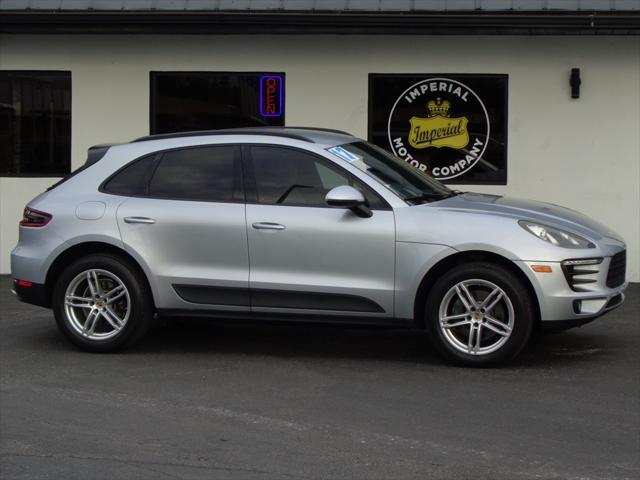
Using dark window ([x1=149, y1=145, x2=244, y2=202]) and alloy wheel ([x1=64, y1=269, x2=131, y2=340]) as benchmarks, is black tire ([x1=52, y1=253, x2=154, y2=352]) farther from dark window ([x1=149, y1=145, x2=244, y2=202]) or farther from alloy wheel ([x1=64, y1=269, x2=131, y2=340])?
dark window ([x1=149, y1=145, x2=244, y2=202])

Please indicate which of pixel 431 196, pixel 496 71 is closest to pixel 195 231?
pixel 431 196

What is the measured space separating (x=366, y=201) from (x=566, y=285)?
1.55 metres

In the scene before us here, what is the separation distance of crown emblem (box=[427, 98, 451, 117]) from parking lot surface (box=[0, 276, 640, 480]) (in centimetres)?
386

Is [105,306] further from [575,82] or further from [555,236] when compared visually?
[575,82]

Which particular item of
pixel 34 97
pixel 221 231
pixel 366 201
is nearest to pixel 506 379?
pixel 366 201

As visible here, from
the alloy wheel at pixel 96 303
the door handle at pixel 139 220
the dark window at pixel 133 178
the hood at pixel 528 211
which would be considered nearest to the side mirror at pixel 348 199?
the hood at pixel 528 211

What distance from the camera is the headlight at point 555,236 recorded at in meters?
7.77

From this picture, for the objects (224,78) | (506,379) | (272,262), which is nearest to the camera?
(506,379)

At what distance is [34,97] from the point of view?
13148 mm

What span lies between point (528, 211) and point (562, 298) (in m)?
0.83

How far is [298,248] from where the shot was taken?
803 centimetres

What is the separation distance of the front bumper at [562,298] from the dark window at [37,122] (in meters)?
7.26

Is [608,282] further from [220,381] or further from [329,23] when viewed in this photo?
[329,23]

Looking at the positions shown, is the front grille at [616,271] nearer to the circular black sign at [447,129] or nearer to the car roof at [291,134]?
the car roof at [291,134]
